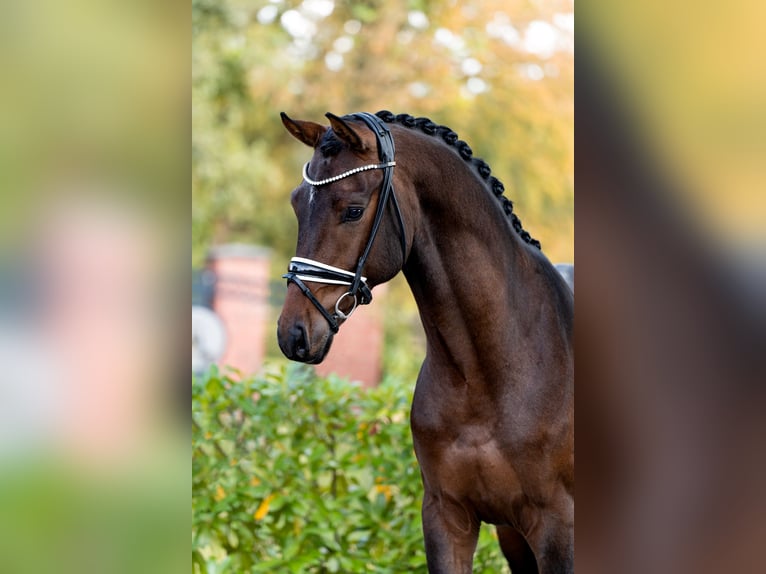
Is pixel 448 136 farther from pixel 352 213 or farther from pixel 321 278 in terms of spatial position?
pixel 321 278

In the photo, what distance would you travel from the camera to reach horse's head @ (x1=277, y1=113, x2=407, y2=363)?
258 centimetres

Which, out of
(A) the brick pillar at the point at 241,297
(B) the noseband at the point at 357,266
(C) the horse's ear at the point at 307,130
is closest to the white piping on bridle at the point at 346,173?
(B) the noseband at the point at 357,266

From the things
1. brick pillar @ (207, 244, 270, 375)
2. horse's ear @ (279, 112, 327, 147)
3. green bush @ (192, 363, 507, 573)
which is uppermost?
brick pillar @ (207, 244, 270, 375)

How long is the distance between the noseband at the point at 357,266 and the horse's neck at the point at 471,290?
165mm

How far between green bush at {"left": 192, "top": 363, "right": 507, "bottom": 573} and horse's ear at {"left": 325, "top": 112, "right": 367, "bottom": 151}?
82.9 inches

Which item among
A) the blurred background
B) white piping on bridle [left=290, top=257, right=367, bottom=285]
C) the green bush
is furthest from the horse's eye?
the blurred background

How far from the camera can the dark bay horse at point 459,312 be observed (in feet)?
8.71

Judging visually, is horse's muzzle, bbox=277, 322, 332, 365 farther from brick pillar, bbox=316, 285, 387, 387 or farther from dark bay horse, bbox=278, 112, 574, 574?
brick pillar, bbox=316, 285, 387, 387

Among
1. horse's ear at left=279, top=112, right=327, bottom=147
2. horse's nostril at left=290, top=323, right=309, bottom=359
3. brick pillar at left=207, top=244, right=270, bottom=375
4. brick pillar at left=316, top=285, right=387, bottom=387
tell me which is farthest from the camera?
brick pillar at left=207, top=244, right=270, bottom=375

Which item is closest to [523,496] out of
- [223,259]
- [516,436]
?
[516,436]

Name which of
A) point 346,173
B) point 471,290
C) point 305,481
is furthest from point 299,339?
point 305,481

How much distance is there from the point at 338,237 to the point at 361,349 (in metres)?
9.12

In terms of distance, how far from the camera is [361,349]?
11688mm
